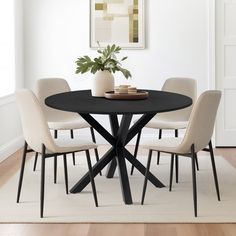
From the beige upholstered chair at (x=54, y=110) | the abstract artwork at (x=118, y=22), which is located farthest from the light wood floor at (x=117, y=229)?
the abstract artwork at (x=118, y=22)

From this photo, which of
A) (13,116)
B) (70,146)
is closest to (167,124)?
(70,146)

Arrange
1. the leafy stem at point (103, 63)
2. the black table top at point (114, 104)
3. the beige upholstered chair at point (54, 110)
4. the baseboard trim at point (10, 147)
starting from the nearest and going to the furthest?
the black table top at point (114, 104)
the leafy stem at point (103, 63)
the beige upholstered chair at point (54, 110)
the baseboard trim at point (10, 147)

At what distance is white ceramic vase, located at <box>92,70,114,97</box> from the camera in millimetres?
5148

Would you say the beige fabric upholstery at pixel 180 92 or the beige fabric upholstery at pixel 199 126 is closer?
the beige fabric upholstery at pixel 199 126

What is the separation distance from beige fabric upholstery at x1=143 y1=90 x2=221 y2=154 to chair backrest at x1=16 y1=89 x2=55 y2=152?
84 cm

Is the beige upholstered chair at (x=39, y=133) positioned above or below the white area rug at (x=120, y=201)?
above

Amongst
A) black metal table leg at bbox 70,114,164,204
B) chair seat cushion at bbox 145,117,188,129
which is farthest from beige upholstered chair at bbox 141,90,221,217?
chair seat cushion at bbox 145,117,188,129

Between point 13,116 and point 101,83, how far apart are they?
2029 mm

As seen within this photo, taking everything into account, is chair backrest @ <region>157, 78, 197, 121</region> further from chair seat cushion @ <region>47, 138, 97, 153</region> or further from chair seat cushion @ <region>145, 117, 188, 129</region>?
chair seat cushion @ <region>47, 138, 97, 153</region>

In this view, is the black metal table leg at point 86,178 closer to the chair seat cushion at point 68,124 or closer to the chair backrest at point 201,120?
the chair seat cushion at point 68,124

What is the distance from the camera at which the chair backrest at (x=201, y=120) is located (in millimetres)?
4297

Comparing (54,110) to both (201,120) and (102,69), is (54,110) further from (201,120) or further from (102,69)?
(201,120)

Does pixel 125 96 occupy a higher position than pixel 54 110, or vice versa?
pixel 125 96

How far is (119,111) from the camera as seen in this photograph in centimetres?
429
